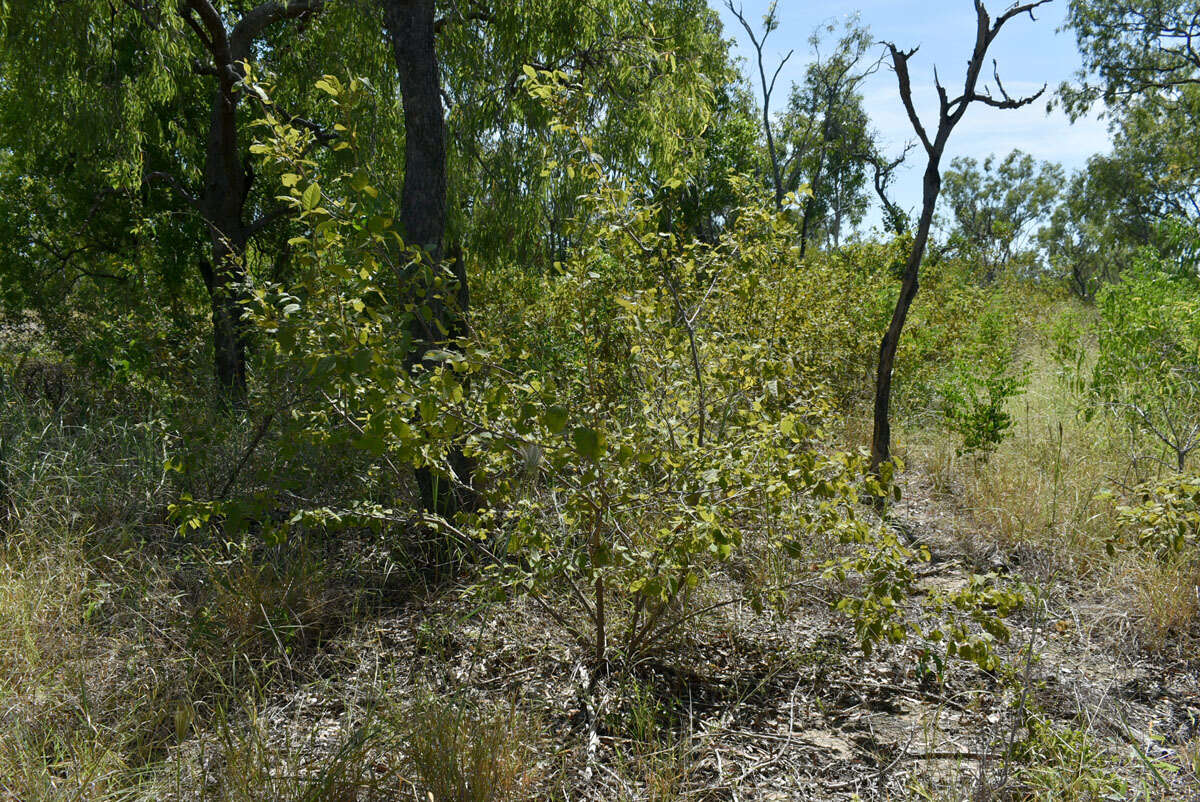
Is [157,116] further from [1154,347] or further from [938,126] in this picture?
[1154,347]

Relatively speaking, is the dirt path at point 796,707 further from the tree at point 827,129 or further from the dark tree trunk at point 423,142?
the tree at point 827,129

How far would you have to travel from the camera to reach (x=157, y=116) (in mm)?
7043

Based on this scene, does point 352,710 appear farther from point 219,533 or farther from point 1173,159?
point 1173,159

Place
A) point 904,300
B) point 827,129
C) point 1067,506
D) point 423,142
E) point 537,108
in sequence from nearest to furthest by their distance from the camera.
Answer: point 423,142 < point 1067,506 < point 904,300 < point 537,108 < point 827,129

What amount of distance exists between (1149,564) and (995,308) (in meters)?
5.62

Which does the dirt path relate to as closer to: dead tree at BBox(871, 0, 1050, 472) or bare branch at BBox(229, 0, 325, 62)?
dead tree at BBox(871, 0, 1050, 472)

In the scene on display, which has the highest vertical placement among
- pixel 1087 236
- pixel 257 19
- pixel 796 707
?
pixel 1087 236

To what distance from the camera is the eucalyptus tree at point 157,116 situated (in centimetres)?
542

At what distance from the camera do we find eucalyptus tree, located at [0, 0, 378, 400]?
17.8ft

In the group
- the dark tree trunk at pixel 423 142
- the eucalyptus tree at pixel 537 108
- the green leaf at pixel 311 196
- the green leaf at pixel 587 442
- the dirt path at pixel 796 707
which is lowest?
the dirt path at pixel 796 707

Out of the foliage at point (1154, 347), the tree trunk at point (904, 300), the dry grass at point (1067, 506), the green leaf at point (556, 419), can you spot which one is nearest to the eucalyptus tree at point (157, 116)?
the green leaf at point (556, 419)

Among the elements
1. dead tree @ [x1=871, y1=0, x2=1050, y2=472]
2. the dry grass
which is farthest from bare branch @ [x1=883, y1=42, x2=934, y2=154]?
the dry grass

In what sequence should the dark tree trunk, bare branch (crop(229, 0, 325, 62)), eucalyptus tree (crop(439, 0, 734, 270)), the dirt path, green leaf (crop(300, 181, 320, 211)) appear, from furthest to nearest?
bare branch (crop(229, 0, 325, 62))
eucalyptus tree (crop(439, 0, 734, 270))
the dark tree trunk
the dirt path
green leaf (crop(300, 181, 320, 211))

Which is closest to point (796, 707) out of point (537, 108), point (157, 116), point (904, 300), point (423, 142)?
point (904, 300)
